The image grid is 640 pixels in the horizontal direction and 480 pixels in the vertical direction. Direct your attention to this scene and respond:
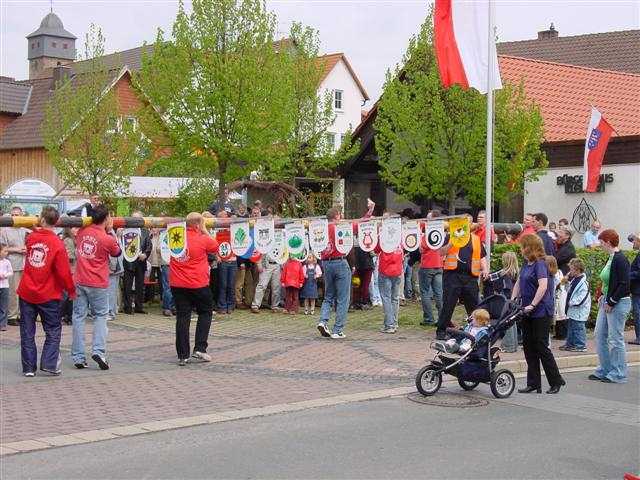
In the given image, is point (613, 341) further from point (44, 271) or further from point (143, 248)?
point (143, 248)

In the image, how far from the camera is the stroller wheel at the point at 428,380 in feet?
33.6

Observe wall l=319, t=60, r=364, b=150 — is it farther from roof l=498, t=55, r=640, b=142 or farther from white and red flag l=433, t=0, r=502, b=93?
white and red flag l=433, t=0, r=502, b=93

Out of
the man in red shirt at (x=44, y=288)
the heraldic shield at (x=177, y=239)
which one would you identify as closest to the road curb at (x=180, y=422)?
the man in red shirt at (x=44, y=288)

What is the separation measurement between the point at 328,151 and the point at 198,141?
11428 mm

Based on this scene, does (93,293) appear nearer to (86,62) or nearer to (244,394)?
(244,394)

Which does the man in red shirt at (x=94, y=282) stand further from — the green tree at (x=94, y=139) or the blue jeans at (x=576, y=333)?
the green tree at (x=94, y=139)

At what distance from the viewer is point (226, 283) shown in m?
17.3

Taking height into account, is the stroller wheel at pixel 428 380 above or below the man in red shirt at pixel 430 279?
→ below

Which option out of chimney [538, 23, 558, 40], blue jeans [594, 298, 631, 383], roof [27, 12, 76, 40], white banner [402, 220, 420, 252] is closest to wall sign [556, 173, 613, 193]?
white banner [402, 220, 420, 252]

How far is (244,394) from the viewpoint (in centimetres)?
1016

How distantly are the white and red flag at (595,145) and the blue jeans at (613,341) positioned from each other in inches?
569

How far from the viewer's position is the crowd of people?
35.8 feet

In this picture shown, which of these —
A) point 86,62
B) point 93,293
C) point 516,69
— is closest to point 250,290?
point 93,293

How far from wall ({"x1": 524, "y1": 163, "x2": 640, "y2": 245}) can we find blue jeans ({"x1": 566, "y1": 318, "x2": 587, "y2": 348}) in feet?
43.9
